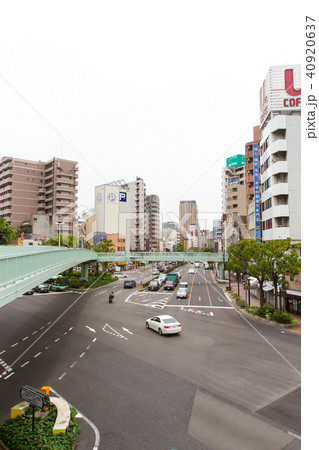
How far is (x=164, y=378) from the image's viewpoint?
472 inches

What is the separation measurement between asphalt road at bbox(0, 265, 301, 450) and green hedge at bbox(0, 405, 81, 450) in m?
0.49

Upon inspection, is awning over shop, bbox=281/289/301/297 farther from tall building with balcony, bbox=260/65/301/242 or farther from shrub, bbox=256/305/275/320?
tall building with balcony, bbox=260/65/301/242

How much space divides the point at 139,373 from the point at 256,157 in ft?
107

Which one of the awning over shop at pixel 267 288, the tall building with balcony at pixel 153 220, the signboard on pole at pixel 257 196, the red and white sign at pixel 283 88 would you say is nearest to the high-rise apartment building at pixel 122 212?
the tall building with balcony at pixel 153 220

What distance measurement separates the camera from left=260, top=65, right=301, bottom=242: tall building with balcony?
30.9 meters

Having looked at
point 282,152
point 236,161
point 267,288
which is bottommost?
point 267,288

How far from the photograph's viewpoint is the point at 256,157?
3750 cm

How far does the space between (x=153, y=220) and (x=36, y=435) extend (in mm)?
119522

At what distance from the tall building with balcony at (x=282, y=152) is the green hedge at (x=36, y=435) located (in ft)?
93.5

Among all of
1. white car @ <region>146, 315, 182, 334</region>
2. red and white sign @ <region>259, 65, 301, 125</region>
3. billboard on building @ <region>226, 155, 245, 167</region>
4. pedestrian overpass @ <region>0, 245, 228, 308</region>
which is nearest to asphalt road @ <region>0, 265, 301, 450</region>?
white car @ <region>146, 315, 182, 334</region>

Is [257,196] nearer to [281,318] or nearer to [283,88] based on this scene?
[283,88]

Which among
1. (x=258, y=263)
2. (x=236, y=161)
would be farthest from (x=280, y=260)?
(x=236, y=161)

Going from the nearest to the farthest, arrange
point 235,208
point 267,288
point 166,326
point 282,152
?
point 166,326, point 267,288, point 282,152, point 235,208

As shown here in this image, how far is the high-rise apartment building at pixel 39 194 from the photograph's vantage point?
81644 mm
